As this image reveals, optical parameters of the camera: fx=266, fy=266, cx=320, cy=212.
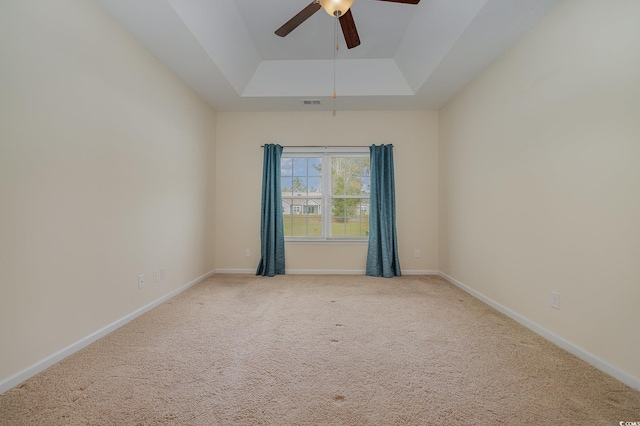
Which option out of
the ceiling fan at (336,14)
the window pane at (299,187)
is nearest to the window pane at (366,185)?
the window pane at (299,187)

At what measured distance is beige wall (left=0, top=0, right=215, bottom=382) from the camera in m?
1.53

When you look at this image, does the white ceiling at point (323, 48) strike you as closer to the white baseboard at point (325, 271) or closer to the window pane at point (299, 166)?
the window pane at point (299, 166)

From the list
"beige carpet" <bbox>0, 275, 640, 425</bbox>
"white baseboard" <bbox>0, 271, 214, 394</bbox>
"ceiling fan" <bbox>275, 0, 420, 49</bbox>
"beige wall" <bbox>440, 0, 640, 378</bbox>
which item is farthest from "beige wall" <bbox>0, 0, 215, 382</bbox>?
"beige wall" <bbox>440, 0, 640, 378</bbox>

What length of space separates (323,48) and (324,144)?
131 centimetres

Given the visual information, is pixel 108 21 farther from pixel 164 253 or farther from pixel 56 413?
pixel 56 413

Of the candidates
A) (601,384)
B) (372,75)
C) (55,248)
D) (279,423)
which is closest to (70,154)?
(55,248)

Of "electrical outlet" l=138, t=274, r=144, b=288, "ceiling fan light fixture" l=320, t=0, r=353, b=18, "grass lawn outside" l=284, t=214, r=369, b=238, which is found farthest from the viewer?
"grass lawn outside" l=284, t=214, r=369, b=238

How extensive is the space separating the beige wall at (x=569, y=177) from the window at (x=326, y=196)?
1.70 meters

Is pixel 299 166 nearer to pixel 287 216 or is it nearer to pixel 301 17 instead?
pixel 287 216

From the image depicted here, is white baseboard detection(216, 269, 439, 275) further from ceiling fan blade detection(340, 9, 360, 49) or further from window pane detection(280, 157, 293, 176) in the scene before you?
ceiling fan blade detection(340, 9, 360, 49)

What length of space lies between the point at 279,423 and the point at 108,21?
3.07m

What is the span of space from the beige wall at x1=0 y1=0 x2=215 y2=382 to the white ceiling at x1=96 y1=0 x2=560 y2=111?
0.42 m

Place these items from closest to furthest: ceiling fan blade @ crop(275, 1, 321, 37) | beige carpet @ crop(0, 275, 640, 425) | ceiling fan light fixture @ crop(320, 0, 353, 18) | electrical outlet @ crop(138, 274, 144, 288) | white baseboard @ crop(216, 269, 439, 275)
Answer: beige carpet @ crop(0, 275, 640, 425) < ceiling fan light fixture @ crop(320, 0, 353, 18) < ceiling fan blade @ crop(275, 1, 321, 37) < electrical outlet @ crop(138, 274, 144, 288) < white baseboard @ crop(216, 269, 439, 275)

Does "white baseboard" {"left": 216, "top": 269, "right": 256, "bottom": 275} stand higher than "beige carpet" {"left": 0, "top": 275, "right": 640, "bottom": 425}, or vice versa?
"white baseboard" {"left": 216, "top": 269, "right": 256, "bottom": 275}
